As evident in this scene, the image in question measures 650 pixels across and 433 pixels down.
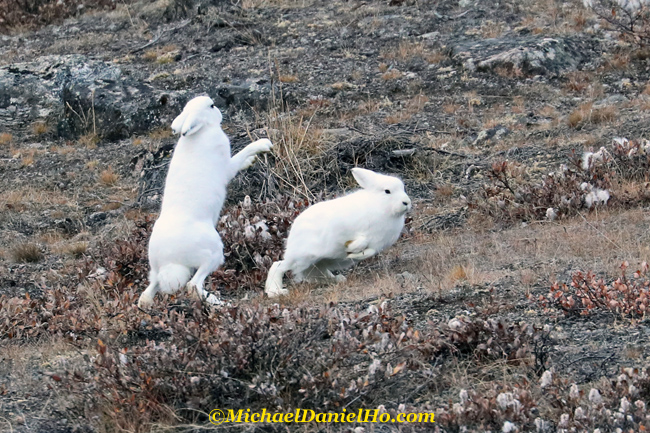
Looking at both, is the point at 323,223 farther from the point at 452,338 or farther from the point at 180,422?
the point at 180,422

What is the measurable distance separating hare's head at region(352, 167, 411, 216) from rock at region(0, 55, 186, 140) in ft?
24.7

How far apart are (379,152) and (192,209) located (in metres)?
5.05

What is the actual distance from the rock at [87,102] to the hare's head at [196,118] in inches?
285

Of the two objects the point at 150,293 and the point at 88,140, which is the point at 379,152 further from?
the point at 88,140

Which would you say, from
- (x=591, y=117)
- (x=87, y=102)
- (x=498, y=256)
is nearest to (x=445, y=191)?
(x=591, y=117)

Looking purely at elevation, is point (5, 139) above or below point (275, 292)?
below

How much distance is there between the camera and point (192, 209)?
6.73 metres

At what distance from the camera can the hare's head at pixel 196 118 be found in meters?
6.82

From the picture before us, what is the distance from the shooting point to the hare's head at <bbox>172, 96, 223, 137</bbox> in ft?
22.4

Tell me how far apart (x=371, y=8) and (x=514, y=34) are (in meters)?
3.80

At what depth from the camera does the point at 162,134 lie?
13.9 metres

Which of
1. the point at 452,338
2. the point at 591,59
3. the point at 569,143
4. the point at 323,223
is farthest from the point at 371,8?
the point at 452,338

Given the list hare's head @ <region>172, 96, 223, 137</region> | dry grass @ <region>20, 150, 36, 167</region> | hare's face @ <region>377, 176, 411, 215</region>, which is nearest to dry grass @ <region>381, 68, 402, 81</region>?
dry grass @ <region>20, 150, 36, 167</region>

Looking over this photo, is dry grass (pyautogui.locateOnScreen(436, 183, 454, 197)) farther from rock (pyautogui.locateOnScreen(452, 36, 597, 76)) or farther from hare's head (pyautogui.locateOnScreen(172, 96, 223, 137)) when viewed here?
rock (pyautogui.locateOnScreen(452, 36, 597, 76))
